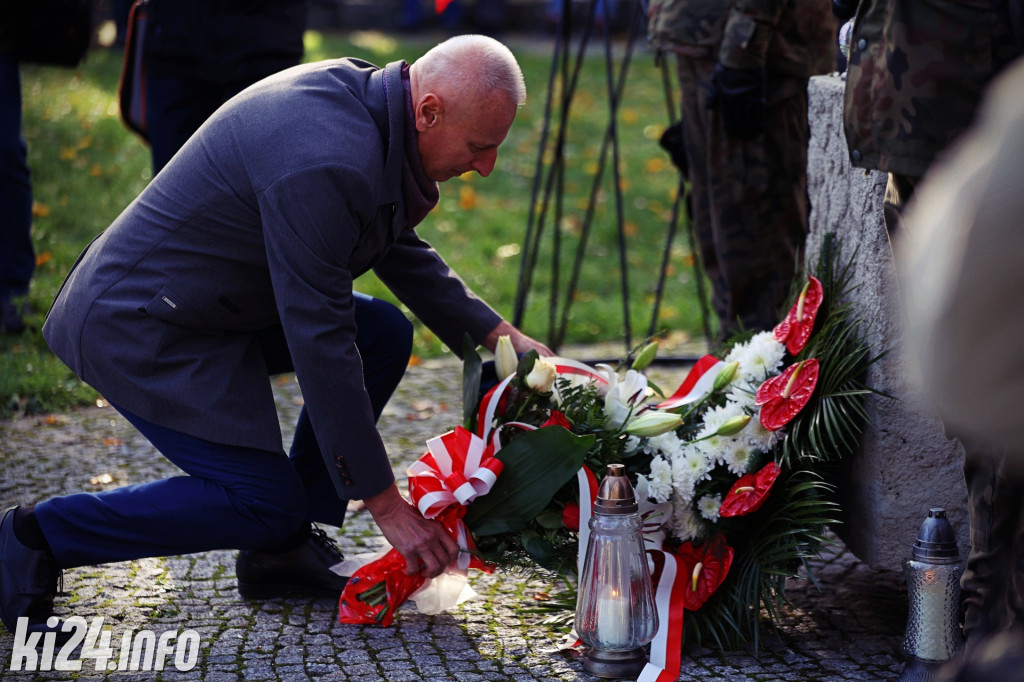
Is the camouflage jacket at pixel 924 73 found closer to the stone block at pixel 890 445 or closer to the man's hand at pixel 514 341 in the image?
the stone block at pixel 890 445

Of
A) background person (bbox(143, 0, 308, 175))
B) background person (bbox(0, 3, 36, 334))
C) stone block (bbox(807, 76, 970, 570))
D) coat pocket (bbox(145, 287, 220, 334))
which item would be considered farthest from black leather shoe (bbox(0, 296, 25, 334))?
stone block (bbox(807, 76, 970, 570))

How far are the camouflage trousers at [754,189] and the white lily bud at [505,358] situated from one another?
1411 millimetres

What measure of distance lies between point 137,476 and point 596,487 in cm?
188

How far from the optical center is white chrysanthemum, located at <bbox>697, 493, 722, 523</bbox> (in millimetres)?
2736

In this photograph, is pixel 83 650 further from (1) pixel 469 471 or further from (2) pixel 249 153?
(2) pixel 249 153

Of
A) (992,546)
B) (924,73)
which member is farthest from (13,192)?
(992,546)

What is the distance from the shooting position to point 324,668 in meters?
2.68

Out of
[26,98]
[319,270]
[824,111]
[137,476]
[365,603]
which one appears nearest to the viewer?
[319,270]

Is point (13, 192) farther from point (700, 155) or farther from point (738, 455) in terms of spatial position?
point (738, 455)

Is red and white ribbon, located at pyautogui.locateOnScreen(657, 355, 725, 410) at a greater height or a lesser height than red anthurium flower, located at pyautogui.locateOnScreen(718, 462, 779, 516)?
greater

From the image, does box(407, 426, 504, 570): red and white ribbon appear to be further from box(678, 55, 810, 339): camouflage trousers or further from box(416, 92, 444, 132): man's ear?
box(678, 55, 810, 339): camouflage trousers

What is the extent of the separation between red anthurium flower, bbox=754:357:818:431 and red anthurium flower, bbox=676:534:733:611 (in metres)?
0.31

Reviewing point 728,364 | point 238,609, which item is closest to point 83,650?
point 238,609

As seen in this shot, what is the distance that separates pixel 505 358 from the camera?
2914 mm
